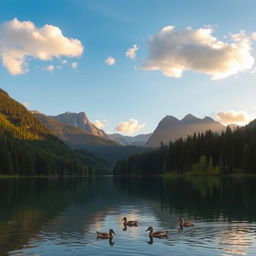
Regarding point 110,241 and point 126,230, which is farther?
point 126,230

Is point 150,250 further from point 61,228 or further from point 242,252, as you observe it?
point 61,228

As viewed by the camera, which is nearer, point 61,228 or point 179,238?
point 179,238

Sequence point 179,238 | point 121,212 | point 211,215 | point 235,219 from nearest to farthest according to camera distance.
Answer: point 179,238 → point 235,219 → point 211,215 → point 121,212

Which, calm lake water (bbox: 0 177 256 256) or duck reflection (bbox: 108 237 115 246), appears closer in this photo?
calm lake water (bbox: 0 177 256 256)

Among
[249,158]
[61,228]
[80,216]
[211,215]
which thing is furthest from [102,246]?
[249,158]

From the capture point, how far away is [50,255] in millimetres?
31844

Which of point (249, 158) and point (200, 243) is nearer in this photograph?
point (200, 243)

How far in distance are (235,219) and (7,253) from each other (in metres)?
29.6

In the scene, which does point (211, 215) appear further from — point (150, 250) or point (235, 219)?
point (150, 250)

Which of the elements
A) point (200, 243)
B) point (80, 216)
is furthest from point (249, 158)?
point (200, 243)

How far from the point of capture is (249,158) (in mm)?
197375

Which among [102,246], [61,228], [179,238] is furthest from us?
[61,228]

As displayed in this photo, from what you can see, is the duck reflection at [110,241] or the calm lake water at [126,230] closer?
the calm lake water at [126,230]

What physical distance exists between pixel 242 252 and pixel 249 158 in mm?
172425
